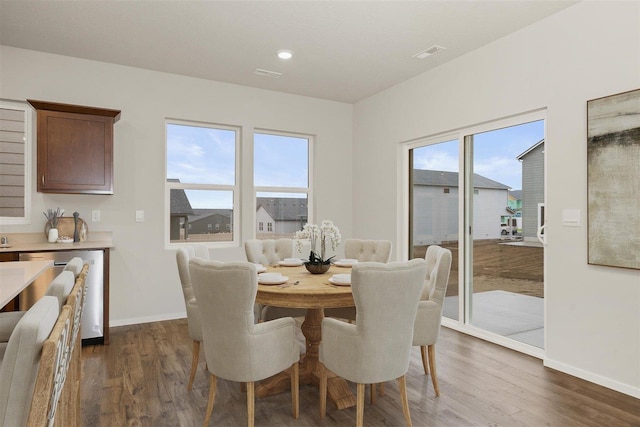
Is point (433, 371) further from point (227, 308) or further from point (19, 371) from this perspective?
point (19, 371)

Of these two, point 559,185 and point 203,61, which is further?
point 203,61

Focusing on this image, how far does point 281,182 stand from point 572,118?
11.2ft

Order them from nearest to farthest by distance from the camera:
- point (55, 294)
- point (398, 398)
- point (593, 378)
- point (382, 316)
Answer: point (55, 294) < point (382, 316) < point (398, 398) < point (593, 378)

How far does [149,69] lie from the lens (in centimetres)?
430

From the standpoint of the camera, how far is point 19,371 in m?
0.87

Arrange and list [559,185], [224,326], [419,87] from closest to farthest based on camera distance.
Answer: [224,326] < [559,185] < [419,87]

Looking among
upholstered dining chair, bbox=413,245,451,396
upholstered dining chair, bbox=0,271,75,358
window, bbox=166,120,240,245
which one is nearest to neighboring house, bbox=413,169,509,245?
upholstered dining chair, bbox=413,245,451,396

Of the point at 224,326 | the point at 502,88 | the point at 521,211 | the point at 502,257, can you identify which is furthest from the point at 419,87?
the point at 224,326

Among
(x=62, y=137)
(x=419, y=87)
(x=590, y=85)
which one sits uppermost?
(x=419, y=87)

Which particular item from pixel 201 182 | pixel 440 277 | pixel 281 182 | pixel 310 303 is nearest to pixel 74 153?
pixel 201 182

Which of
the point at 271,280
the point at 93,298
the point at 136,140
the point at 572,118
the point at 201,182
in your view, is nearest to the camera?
the point at 271,280

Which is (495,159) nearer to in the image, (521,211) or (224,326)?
(521,211)

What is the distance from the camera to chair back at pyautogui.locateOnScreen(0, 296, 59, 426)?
87cm

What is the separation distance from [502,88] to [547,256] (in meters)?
1.54
